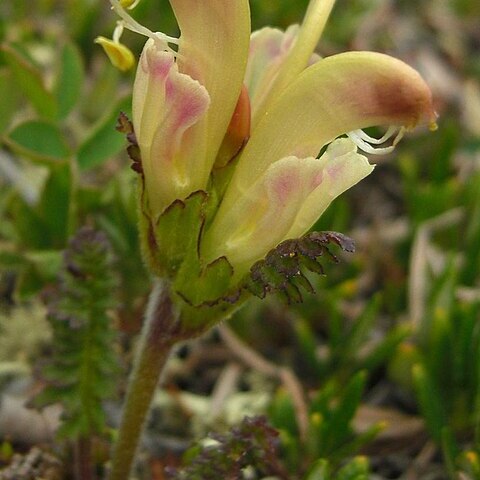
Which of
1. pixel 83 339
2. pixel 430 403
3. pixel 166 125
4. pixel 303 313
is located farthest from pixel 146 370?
pixel 303 313

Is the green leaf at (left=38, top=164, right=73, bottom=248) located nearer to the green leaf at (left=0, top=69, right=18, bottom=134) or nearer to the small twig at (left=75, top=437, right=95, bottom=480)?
the green leaf at (left=0, top=69, right=18, bottom=134)

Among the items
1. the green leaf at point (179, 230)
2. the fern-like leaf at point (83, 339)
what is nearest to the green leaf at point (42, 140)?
the fern-like leaf at point (83, 339)

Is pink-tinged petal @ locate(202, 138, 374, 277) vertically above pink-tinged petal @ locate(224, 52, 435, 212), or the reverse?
pink-tinged petal @ locate(224, 52, 435, 212)

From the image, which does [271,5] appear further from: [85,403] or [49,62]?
[85,403]

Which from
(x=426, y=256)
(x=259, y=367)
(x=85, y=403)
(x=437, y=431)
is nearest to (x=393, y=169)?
(x=426, y=256)

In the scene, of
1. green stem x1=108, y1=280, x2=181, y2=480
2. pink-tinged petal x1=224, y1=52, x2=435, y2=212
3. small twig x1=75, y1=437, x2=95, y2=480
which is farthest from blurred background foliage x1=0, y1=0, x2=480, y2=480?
pink-tinged petal x1=224, y1=52, x2=435, y2=212

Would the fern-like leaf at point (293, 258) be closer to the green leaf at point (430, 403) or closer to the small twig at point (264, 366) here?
the green leaf at point (430, 403)
